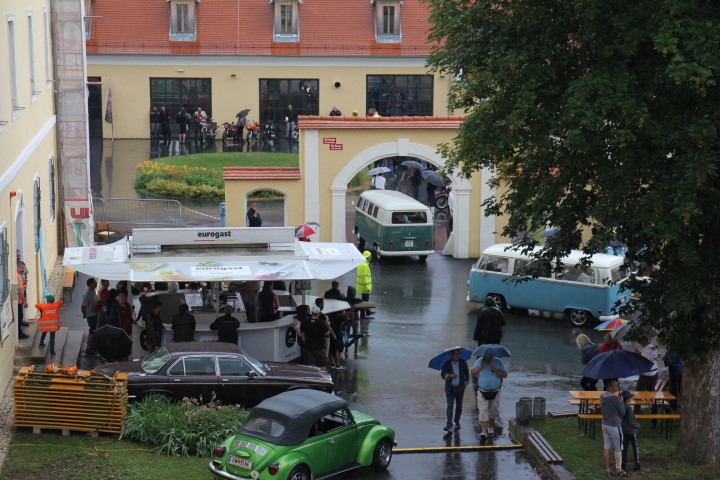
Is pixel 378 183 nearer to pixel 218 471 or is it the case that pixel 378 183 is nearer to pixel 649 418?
pixel 649 418

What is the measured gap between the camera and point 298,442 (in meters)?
14.3

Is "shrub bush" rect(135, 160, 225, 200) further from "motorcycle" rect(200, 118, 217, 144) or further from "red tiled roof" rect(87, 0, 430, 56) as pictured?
"red tiled roof" rect(87, 0, 430, 56)

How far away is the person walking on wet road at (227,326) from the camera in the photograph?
20156mm

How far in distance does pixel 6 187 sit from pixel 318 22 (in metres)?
35.5

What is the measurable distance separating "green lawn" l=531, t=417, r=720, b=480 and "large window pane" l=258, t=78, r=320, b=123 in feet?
123

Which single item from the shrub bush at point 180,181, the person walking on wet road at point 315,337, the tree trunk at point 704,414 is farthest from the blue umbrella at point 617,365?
the shrub bush at point 180,181

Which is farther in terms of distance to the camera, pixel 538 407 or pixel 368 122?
pixel 368 122

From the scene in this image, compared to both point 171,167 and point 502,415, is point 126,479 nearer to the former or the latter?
point 502,415

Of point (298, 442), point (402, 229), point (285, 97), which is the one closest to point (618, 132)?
point (298, 442)

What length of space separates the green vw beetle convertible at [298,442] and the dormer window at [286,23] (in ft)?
130

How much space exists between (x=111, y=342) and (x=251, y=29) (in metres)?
A: 34.9

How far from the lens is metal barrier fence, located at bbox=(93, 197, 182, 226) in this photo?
36.8m

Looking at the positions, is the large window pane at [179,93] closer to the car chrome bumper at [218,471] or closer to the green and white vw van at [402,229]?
the green and white vw van at [402,229]

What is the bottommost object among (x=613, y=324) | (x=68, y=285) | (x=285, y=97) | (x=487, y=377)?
(x=68, y=285)
